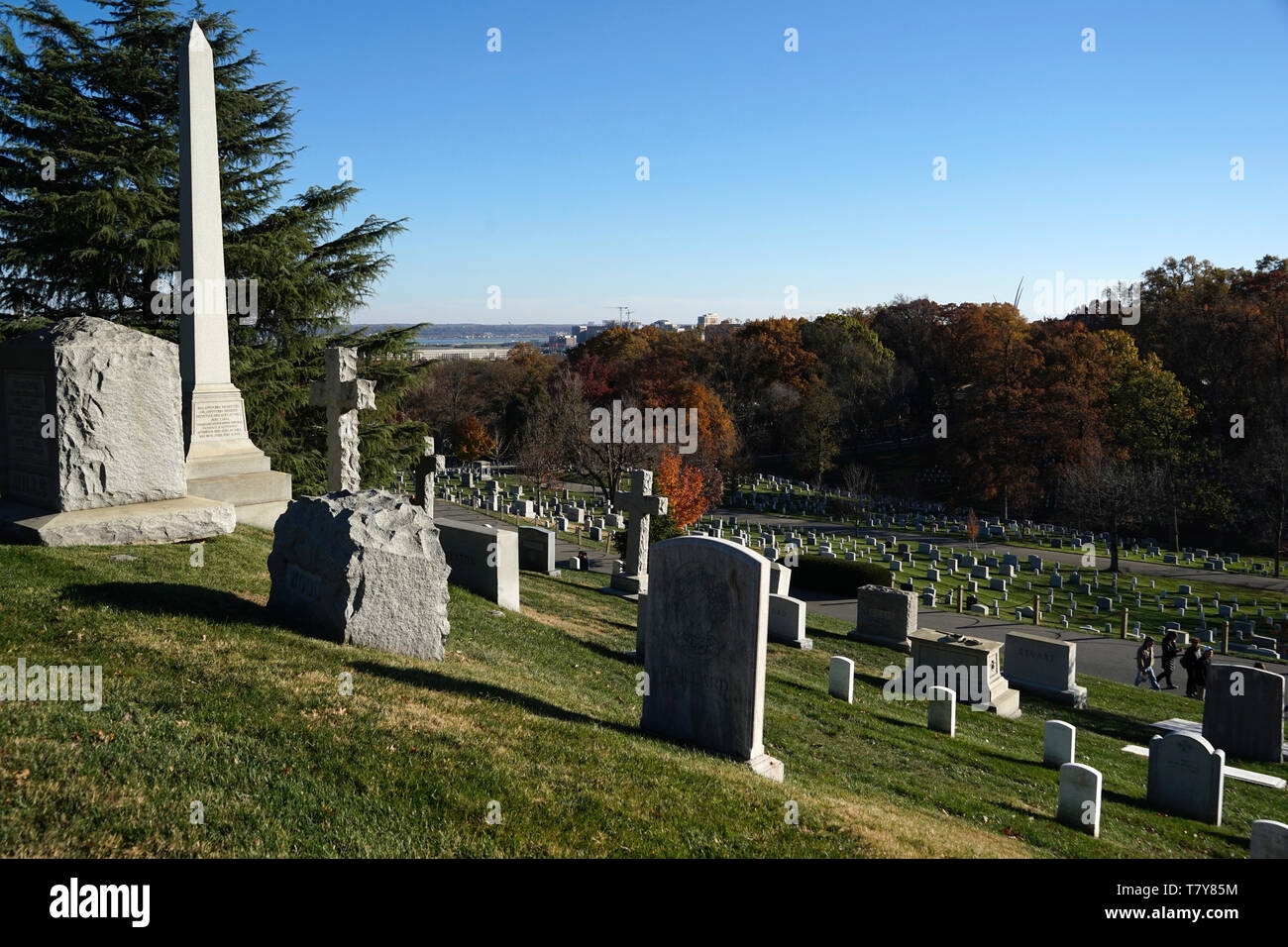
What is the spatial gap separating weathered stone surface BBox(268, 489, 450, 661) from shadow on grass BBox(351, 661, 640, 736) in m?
0.61

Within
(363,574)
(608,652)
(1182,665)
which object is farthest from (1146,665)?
(363,574)

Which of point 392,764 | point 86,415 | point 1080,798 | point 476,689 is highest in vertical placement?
point 86,415

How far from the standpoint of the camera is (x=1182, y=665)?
1700 centimetres

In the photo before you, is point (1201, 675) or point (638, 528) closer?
point (1201, 675)

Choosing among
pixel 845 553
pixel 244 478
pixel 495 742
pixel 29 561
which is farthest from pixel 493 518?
pixel 495 742

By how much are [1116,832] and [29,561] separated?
10.5 meters

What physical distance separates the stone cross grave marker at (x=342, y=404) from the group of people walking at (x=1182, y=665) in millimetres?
15657

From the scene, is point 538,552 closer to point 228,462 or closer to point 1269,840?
point 228,462

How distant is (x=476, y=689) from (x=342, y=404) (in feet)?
22.1

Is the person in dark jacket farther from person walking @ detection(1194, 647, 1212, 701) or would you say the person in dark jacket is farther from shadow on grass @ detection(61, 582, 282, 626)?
shadow on grass @ detection(61, 582, 282, 626)

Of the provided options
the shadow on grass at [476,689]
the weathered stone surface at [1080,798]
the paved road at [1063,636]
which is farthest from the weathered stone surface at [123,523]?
the paved road at [1063,636]

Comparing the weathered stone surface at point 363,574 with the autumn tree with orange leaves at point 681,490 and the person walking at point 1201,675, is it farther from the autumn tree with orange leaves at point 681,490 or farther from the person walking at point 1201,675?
the autumn tree with orange leaves at point 681,490

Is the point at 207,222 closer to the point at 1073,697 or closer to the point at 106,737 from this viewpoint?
the point at 106,737

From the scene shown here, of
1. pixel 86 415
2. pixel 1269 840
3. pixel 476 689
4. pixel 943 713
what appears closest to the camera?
pixel 476 689
